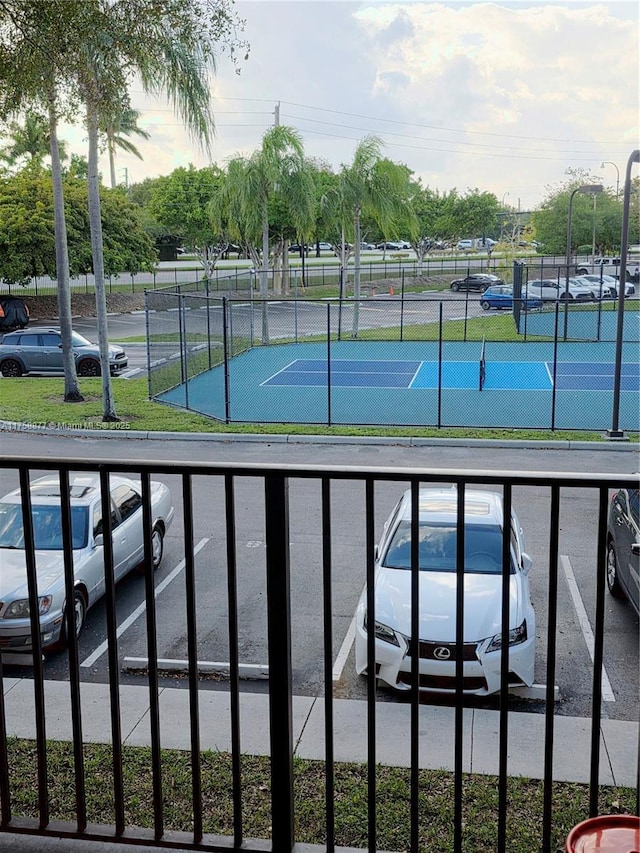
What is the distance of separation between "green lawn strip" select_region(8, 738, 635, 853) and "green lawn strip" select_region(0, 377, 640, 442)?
1310cm

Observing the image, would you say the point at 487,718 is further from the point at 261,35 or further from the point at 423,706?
the point at 261,35

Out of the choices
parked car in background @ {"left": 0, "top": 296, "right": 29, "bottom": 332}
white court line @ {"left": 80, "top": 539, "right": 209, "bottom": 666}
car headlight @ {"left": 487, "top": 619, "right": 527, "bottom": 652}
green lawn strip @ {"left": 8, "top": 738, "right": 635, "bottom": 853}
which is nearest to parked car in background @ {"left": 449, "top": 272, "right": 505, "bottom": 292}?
parked car in background @ {"left": 0, "top": 296, "right": 29, "bottom": 332}

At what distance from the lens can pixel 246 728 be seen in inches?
190

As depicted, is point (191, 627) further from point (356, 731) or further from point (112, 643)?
point (356, 731)

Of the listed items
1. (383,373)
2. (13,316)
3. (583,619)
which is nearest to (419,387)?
(383,373)

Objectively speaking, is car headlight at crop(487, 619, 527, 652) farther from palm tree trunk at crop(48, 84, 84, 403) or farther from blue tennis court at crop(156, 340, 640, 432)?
palm tree trunk at crop(48, 84, 84, 403)

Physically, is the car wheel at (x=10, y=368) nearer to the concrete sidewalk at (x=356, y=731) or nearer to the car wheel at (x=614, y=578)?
the car wheel at (x=614, y=578)

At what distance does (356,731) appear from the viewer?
517 cm

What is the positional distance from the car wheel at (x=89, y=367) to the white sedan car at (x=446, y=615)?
782 inches

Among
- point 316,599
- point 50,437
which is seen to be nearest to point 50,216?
point 50,437

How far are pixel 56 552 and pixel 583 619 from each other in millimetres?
4650

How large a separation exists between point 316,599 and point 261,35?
4.83 metres

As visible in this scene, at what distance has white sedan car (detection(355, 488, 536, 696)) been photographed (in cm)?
630

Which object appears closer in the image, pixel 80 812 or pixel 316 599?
pixel 80 812
